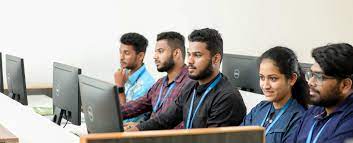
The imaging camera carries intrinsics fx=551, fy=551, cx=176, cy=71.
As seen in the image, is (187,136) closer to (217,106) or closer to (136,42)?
(217,106)

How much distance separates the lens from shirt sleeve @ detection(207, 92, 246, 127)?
259 cm

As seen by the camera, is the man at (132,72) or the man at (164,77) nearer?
the man at (164,77)

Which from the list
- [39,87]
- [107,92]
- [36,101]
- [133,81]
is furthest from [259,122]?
[39,87]

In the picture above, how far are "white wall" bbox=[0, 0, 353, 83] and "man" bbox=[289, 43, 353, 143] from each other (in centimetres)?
318

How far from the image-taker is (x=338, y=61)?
211cm

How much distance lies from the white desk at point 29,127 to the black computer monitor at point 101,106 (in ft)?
0.91

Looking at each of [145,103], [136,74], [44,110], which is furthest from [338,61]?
[44,110]

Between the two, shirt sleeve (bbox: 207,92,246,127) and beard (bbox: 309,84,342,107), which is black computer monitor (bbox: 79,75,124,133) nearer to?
shirt sleeve (bbox: 207,92,246,127)

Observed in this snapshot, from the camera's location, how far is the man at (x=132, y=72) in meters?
3.82

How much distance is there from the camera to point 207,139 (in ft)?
5.23

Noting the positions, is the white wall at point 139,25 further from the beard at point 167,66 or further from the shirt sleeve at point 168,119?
the shirt sleeve at point 168,119

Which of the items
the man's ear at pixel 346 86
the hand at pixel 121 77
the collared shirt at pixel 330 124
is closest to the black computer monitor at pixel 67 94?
the hand at pixel 121 77

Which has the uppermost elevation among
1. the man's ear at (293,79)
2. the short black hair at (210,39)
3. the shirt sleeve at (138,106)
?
the short black hair at (210,39)

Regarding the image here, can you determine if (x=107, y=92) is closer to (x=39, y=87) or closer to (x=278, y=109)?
(x=278, y=109)
